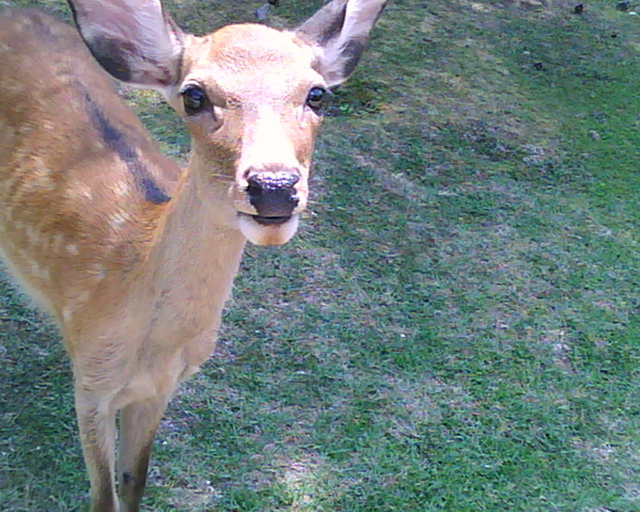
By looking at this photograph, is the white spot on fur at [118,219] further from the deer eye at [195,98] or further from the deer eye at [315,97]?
the deer eye at [315,97]

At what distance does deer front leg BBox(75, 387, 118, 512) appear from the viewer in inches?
101

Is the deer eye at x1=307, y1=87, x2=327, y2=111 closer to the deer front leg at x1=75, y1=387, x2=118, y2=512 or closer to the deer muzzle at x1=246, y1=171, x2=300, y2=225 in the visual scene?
the deer muzzle at x1=246, y1=171, x2=300, y2=225

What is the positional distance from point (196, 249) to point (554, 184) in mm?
3483

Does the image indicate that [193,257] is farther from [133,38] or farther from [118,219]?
[133,38]

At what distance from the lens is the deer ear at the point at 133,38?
7.11ft

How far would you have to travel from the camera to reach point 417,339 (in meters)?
3.90

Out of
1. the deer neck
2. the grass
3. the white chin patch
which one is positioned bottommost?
the grass

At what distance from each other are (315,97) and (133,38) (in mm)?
559

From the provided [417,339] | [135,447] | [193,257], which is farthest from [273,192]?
[417,339]

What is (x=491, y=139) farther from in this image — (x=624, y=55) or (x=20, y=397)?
(x=20, y=397)

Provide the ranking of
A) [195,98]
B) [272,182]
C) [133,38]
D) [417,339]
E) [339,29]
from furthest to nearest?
[417,339], [339,29], [133,38], [195,98], [272,182]

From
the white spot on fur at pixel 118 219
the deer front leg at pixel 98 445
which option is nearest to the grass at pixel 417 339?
the deer front leg at pixel 98 445

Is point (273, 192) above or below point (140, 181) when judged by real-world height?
above

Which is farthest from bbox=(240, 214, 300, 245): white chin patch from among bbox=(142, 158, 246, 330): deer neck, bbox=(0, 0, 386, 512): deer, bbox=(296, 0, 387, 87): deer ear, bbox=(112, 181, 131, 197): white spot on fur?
bbox=(112, 181, 131, 197): white spot on fur
